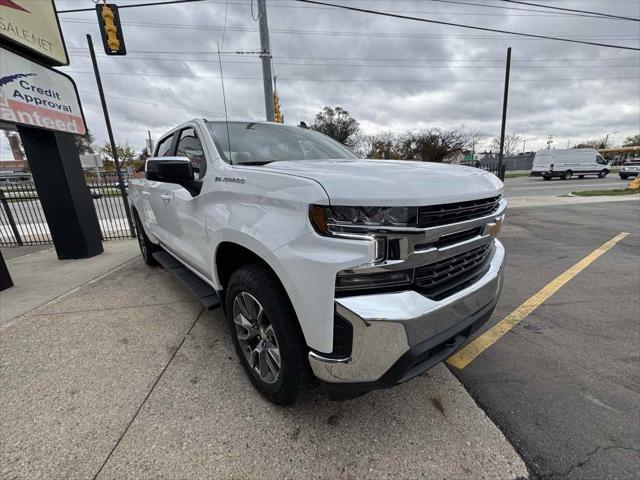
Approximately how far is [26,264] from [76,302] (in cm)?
316

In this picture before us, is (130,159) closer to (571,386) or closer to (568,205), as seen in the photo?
(568,205)

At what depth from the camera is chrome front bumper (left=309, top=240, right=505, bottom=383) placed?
1369mm

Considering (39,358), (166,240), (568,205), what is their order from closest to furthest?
1. (39,358)
2. (166,240)
3. (568,205)

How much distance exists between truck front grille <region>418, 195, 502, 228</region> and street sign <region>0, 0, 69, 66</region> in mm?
6290

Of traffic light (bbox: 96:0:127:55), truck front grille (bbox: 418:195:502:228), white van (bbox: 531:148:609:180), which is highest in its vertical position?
traffic light (bbox: 96:0:127:55)

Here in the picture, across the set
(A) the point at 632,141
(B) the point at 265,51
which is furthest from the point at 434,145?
(A) the point at 632,141

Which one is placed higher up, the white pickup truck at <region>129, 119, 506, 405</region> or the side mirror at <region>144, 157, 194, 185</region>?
the side mirror at <region>144, 157, 194, 185</region>

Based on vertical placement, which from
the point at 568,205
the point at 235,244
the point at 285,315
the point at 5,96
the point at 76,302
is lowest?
the point at 568,205

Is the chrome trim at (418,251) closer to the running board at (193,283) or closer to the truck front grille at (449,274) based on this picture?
the truck front grille at (449,274)

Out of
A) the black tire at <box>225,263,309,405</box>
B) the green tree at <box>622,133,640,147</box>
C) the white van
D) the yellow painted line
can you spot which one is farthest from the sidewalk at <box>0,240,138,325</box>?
the green tree at <box>622,133,640,147</box>

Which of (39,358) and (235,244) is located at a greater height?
(235,244)

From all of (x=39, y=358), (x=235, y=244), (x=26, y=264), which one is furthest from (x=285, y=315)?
(x=26, y=264)

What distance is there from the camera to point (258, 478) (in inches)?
61.5

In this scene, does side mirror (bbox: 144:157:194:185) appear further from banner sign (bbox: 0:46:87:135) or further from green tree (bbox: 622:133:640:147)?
green tree (bbox: 622:133:640:147)
